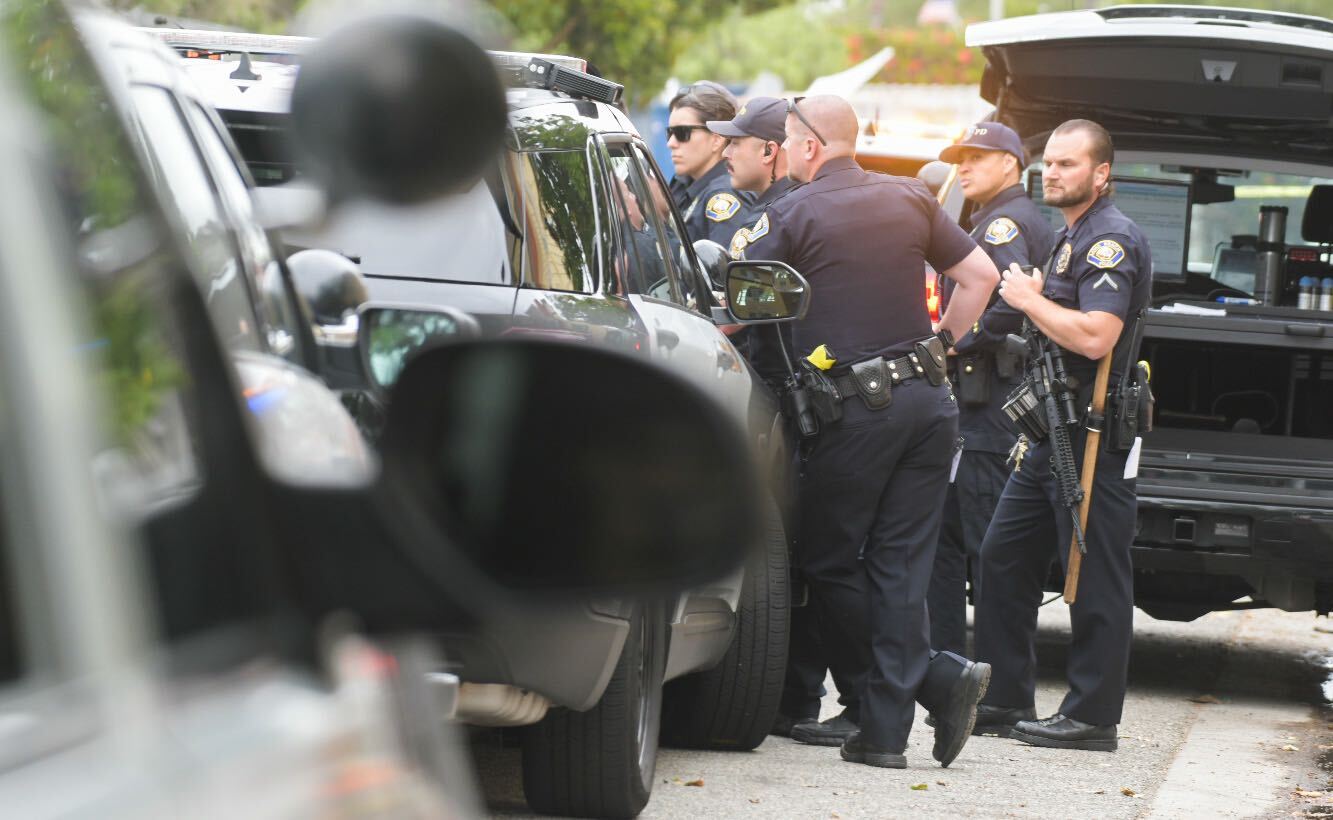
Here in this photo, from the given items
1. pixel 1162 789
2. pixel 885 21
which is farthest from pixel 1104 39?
pixel 885 21

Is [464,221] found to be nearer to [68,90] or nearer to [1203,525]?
[68,90]

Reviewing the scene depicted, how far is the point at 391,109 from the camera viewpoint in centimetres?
118

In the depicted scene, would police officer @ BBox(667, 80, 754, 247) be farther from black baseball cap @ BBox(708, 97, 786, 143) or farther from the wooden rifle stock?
the wooden rifle stock

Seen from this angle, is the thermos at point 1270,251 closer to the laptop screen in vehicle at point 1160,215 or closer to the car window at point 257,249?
the laptop screen in vehicle at point 1160,215

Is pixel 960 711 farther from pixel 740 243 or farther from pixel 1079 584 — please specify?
pixel 740 243

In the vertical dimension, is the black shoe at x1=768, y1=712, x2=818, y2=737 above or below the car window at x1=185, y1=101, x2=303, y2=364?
below

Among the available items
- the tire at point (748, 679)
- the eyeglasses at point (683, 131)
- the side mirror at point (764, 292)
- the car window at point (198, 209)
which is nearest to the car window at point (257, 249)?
the car window at point (198, 209)

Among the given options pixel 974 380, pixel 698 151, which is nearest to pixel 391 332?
pixel 974 380

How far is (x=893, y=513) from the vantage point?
5680 millimetres

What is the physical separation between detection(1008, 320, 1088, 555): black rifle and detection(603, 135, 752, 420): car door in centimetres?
118

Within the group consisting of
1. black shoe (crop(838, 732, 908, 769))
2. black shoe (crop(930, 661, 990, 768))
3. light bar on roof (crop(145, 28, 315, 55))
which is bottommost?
A: black shoe (crop(838, 732, 908, 769))

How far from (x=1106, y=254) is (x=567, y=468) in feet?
16.1

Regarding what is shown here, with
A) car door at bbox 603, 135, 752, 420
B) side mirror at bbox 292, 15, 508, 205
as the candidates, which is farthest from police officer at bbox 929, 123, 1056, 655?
side mirror at bbox 292, 15, 508, 205

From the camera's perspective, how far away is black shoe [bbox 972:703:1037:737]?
21.0 ft
